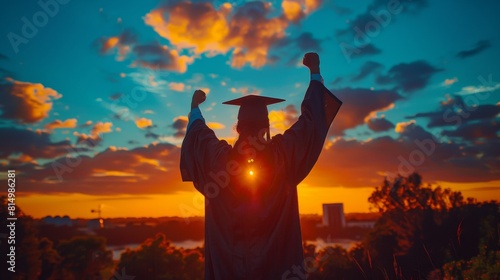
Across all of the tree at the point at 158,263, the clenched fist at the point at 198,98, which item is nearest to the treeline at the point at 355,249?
the tree at the point at 158,263

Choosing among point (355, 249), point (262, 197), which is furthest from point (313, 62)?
point (355, 249)

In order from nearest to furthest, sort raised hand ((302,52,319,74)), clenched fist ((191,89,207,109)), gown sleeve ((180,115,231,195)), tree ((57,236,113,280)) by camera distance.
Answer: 1. gown sleeve ((180,115,231,195))
2. raised hand ((302,52,319,74))
3. clenched fist ((191,89,207,109))
4. tree ((57,236,113,280))

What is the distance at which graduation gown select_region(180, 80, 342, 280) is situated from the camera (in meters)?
3.45

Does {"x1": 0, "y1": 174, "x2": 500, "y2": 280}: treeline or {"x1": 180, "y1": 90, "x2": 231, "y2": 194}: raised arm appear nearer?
{"x1": 180, "y1": 90, "x2": 231, "y2": 194}: raised arm

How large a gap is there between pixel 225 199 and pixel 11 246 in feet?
113

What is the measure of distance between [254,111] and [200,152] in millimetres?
792

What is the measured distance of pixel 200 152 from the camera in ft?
12.7

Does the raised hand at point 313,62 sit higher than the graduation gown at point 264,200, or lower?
higher

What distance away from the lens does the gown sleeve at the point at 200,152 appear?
3756mm

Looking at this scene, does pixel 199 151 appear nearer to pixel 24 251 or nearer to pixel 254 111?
pixel 254 111

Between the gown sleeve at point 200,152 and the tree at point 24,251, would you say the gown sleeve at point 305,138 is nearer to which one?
the gown sleeve at point 200,152

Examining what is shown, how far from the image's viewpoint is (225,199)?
3.67m

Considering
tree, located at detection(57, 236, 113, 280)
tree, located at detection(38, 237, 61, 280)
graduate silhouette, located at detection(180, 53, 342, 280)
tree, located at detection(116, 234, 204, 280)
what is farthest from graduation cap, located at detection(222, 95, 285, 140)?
tree, located at detection(57, 236, 113, 280)

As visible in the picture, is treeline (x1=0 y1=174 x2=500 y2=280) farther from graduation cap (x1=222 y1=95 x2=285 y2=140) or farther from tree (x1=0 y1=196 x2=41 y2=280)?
graduation cap (x1=222 y1=95 x2=285 y2=140)
